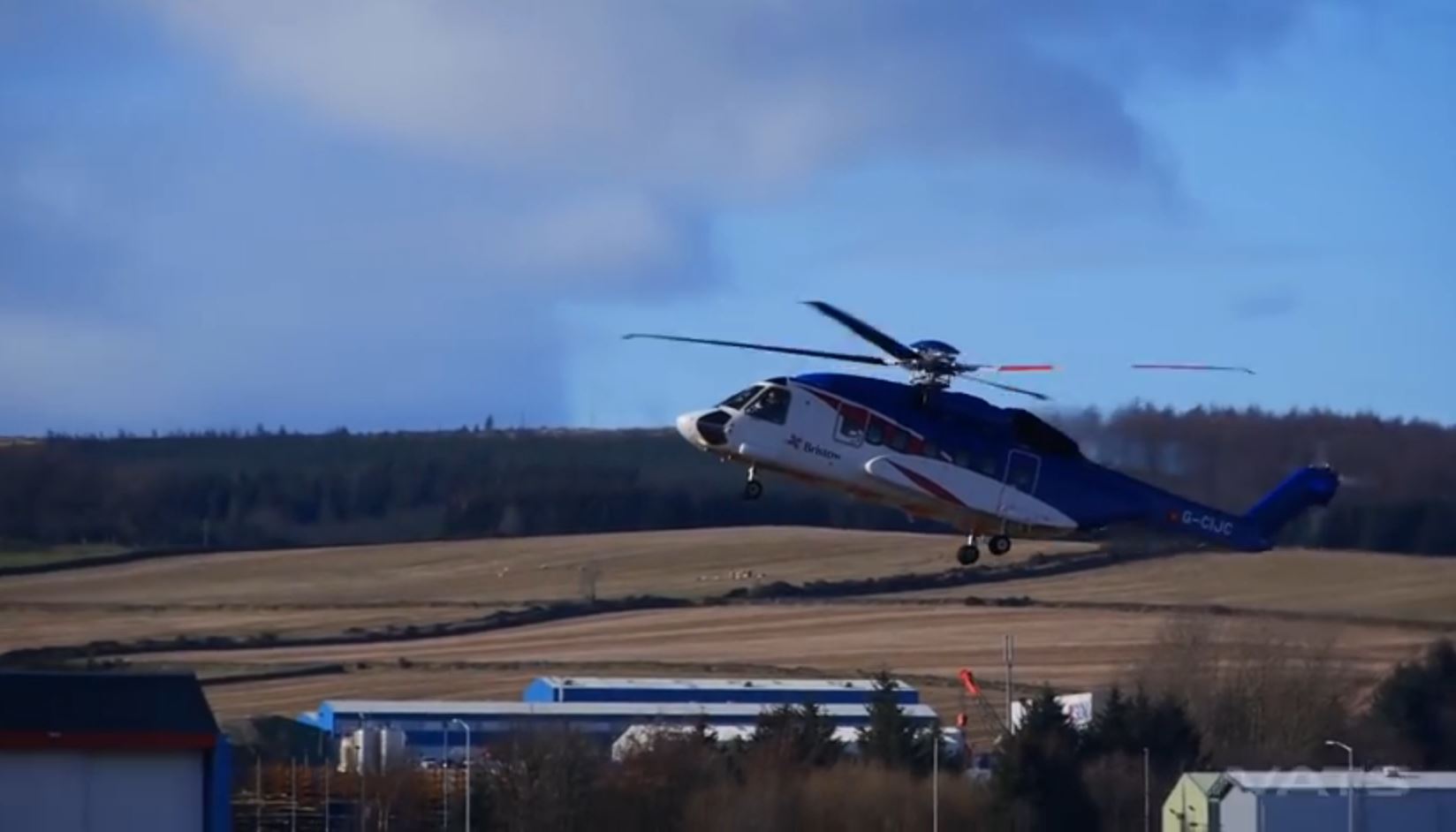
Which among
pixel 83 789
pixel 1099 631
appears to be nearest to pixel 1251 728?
pixel 1099 631

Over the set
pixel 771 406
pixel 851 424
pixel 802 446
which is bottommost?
pixel 802 446

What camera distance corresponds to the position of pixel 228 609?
327ft

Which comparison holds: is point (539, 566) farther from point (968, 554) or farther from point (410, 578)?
point (968, 554)

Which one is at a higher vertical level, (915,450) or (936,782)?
(915,450)

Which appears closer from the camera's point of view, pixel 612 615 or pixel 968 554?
pixel 968 554

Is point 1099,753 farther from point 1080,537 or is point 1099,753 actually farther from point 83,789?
point 83,789

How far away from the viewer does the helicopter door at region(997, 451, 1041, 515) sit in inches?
1913

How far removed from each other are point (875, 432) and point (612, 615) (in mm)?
58217

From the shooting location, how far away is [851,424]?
48.1 m

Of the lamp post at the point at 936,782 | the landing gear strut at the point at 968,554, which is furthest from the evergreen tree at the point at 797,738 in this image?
the landing gear strut at the point at 968,554

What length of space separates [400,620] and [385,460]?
5823 mm

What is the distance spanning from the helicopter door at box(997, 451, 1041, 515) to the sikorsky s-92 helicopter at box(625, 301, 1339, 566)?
15 mm

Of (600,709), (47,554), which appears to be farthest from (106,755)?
(47,554)

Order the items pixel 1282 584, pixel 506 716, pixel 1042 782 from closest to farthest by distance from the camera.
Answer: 1. pixel 1042 782
2. pixel 1282 584
3. pixel 506 716
